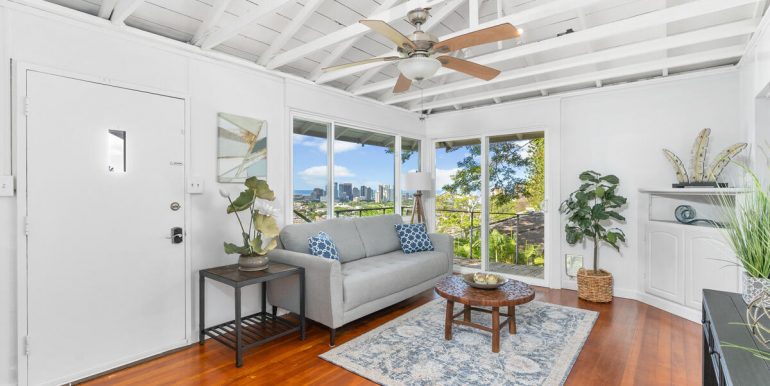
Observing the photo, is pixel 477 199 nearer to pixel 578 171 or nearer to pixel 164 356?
pixel 578 171

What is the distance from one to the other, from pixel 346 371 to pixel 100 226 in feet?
6.50

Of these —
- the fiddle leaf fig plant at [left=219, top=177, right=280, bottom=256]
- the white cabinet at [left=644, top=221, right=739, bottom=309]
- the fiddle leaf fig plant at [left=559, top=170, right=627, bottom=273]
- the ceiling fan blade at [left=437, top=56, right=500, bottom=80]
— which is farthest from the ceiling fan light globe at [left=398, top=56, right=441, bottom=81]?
the white cabinet at [left=644, top=221, right=739, bottom=309]

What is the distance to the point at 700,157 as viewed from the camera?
3629 millimetres

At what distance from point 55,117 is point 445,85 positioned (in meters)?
3.50

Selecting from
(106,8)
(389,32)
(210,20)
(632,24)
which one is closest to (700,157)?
(632,24)

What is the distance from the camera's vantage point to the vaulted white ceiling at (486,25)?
99.4 inches

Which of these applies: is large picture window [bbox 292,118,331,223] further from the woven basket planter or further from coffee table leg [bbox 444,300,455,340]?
the woven basket planter

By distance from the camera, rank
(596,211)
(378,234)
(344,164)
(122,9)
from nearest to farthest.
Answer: (122,9)
(596,211)
(378,234)
(344,164)

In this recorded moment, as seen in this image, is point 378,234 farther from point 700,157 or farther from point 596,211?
point 700,157

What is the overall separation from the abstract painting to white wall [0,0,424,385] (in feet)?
0.21

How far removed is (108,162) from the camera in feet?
8.64

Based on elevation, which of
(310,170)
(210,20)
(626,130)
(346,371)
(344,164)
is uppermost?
(210,20)

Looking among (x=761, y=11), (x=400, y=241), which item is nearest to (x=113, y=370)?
(x=400, y=241)

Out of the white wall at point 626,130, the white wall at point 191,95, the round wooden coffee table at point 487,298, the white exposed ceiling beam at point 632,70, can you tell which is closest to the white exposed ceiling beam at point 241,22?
the white wall at point 191,95
